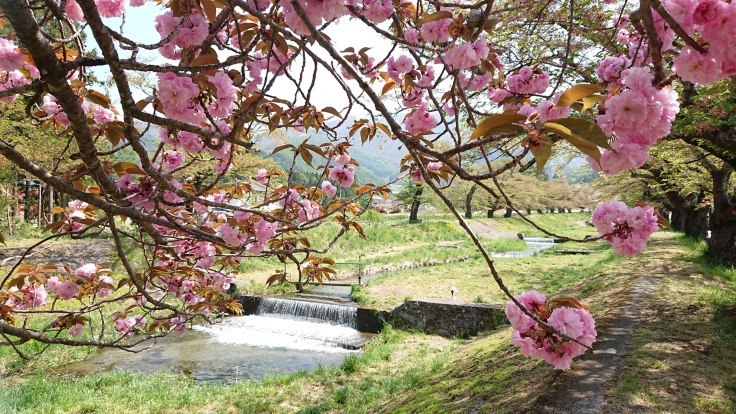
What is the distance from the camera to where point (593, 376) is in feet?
8.80

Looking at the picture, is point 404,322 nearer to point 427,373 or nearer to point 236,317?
point 427,373

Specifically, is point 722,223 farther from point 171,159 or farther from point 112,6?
point 112,6

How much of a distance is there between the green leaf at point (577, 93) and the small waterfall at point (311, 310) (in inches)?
300

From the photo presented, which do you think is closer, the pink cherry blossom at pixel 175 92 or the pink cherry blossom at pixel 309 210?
the pink cherry blossom at pixel 175 92

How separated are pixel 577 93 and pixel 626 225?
0.87 m

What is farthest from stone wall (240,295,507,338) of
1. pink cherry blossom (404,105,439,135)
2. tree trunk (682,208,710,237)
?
tree trunk (682,208,710,237)

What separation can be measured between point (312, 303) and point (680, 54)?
8534 mm

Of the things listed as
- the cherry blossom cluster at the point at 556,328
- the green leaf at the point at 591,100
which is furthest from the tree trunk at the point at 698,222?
the green leaf at the point at 591,100

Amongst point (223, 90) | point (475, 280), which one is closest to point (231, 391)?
point (223, 90)

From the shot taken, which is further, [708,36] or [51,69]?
[51,69]

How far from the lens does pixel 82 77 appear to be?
1760 mm

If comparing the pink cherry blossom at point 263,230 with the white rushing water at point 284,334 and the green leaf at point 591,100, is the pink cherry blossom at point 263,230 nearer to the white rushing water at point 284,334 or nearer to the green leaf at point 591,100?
the green leaf at point 591,100

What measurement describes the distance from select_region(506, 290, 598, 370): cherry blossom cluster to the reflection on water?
5.53 meters

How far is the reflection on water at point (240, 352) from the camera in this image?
6.14 m
